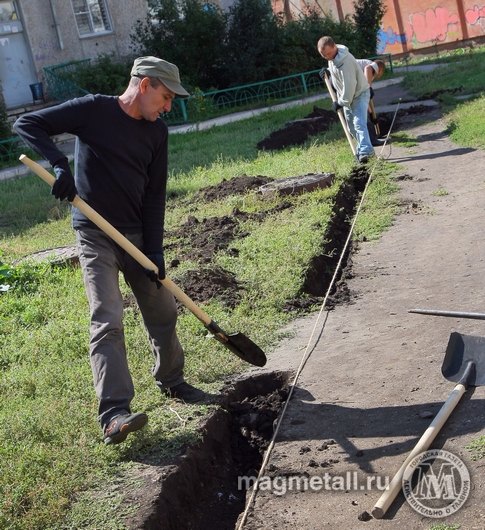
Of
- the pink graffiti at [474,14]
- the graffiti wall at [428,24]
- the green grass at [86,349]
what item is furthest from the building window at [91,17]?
the green grass at [86,349]

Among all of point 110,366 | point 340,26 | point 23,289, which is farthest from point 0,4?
point 110,366

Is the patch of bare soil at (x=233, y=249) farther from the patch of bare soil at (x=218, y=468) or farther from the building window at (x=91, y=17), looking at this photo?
the building window at (x=91, y=17)

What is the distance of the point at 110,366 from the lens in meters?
4.21

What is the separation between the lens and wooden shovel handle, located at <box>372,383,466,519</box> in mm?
3463

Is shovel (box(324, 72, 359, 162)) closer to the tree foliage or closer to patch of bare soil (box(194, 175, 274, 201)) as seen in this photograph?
patch of bare soil (box(194, 175, 274, 201))

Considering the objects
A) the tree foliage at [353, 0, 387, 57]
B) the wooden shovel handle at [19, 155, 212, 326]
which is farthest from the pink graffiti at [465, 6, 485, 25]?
the wooden shovel handle at [19, 155, 212, 326]

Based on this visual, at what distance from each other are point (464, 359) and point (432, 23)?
2909cm

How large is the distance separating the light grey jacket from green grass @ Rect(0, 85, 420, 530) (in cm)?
99

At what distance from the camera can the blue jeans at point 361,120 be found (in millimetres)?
11234

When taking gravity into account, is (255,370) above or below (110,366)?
below

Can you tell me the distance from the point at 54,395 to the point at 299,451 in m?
1.84

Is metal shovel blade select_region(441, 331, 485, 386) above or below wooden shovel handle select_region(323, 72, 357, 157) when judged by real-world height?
below

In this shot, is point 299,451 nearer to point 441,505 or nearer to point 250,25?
point 441,505

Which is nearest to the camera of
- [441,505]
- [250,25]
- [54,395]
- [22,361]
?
[441,505]
